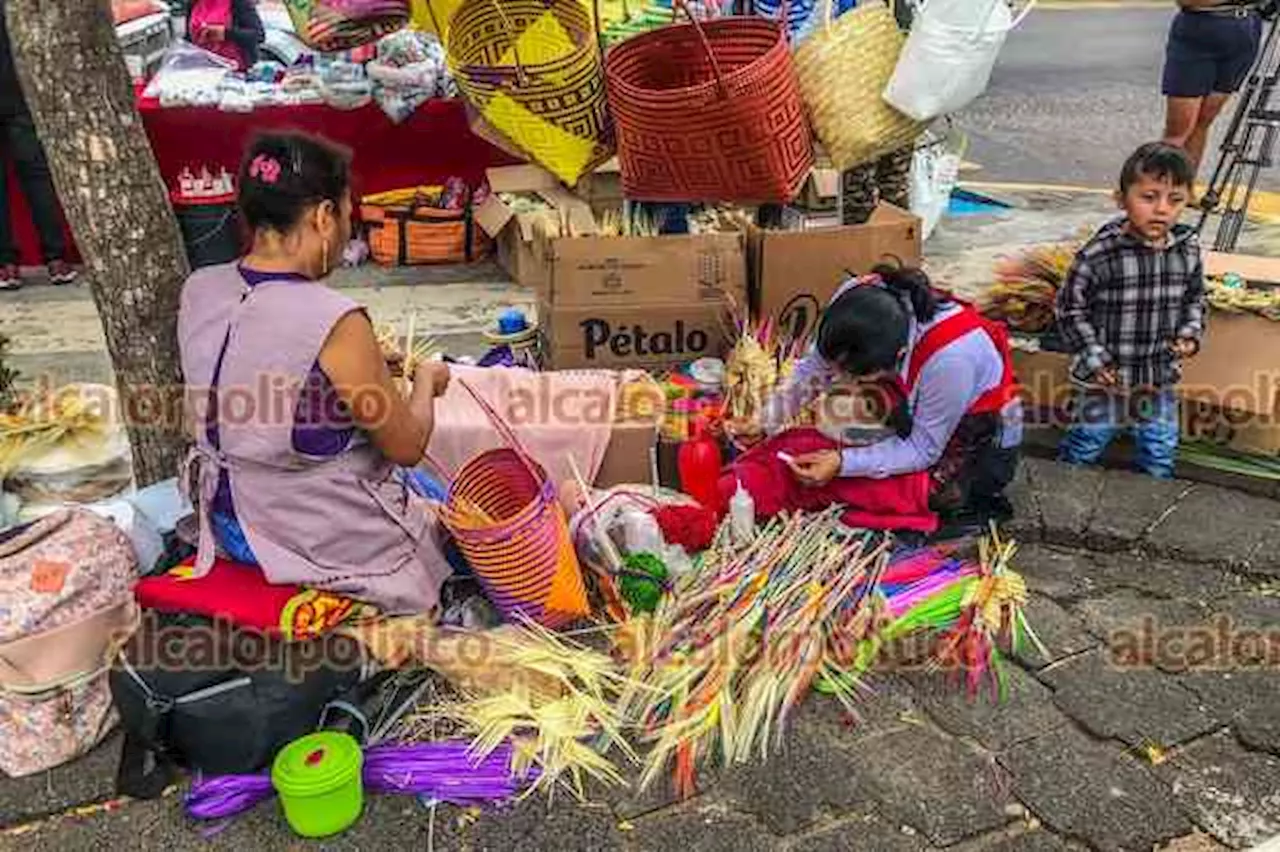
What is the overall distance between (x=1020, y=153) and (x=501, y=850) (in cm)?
755

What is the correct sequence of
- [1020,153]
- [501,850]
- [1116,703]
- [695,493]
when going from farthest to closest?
[1020,153] < [695,493] < [1116,703] < [501,850]

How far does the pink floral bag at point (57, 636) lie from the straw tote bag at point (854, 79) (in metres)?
2.43

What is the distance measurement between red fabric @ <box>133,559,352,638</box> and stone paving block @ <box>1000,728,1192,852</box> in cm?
158

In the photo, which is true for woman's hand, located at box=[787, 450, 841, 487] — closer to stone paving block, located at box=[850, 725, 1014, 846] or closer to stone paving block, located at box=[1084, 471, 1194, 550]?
stone paving block, located at box=[850, 725, 1014, 846]

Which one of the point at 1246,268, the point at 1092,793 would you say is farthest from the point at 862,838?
the point at 1246,268

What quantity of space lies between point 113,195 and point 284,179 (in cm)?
69

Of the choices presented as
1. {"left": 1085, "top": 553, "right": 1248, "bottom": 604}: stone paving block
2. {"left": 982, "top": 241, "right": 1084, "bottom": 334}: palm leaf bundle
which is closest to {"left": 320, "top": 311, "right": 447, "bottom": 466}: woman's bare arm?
{"left": 1085, "top": 553, "right": 1248, "bottom": 604}: stone paving block

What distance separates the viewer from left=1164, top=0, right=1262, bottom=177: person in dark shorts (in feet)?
17.4

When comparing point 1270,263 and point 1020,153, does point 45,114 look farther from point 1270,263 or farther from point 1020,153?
point 1020,153

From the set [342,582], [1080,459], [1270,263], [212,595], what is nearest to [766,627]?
[342,582]

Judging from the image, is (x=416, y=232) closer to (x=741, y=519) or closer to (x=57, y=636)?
(x=741, y=519)

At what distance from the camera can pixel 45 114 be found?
9.23 feet

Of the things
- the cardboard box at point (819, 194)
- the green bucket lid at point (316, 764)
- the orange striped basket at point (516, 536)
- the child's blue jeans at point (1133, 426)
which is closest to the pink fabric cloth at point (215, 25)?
the cardboard box at point (819, 194)

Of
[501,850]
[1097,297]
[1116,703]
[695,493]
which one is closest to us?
[501,850]
